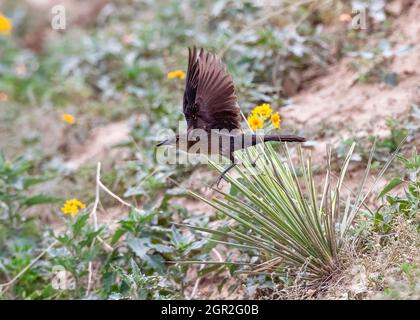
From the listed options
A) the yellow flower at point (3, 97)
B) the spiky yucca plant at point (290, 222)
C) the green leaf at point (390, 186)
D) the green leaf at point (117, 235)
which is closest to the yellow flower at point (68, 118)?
the yellow flower at point (3, 97)

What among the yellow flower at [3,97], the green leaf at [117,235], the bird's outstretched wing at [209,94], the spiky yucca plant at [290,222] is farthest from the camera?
the yellow flower at [3,97]

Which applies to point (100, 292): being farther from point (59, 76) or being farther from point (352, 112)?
point (59, 76)

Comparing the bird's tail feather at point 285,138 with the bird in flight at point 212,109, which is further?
the bird in flight at point 212,109

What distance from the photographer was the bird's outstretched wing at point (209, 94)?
329 centimetres

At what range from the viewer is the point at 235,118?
3348 millimetres

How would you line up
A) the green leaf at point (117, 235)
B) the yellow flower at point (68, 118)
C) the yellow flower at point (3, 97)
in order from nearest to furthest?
the green leaf at point (117, 235)
the yellow flower at point (68, 118)
the yellow flower at point (3, 97)

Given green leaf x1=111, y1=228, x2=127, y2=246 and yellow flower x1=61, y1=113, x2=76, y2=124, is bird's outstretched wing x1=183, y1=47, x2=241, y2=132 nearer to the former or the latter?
green leaf x1=111, y1=228, x2=127, y2=246

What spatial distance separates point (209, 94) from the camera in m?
3.31

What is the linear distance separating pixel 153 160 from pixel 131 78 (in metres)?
1.48

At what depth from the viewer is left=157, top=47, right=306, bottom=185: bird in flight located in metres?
3.30

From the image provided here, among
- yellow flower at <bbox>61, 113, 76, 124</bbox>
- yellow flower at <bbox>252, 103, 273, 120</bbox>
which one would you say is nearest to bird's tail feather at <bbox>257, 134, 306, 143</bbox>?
yellow flower at <bbox>252, 103, 273, 120</bbox>

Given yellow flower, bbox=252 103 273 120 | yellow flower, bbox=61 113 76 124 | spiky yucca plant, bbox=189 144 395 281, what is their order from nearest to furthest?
spiky yucca plant, bbox=189 144 395 281
yellow flower, bbox=252 103 273 120
yellow flower, bbox=61 113 76 124

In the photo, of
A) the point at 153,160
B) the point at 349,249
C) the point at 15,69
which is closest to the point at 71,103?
the point at 15,69

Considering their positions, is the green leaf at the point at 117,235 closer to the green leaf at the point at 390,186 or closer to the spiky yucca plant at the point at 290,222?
the spiky yucca plant at the point at 290,222
